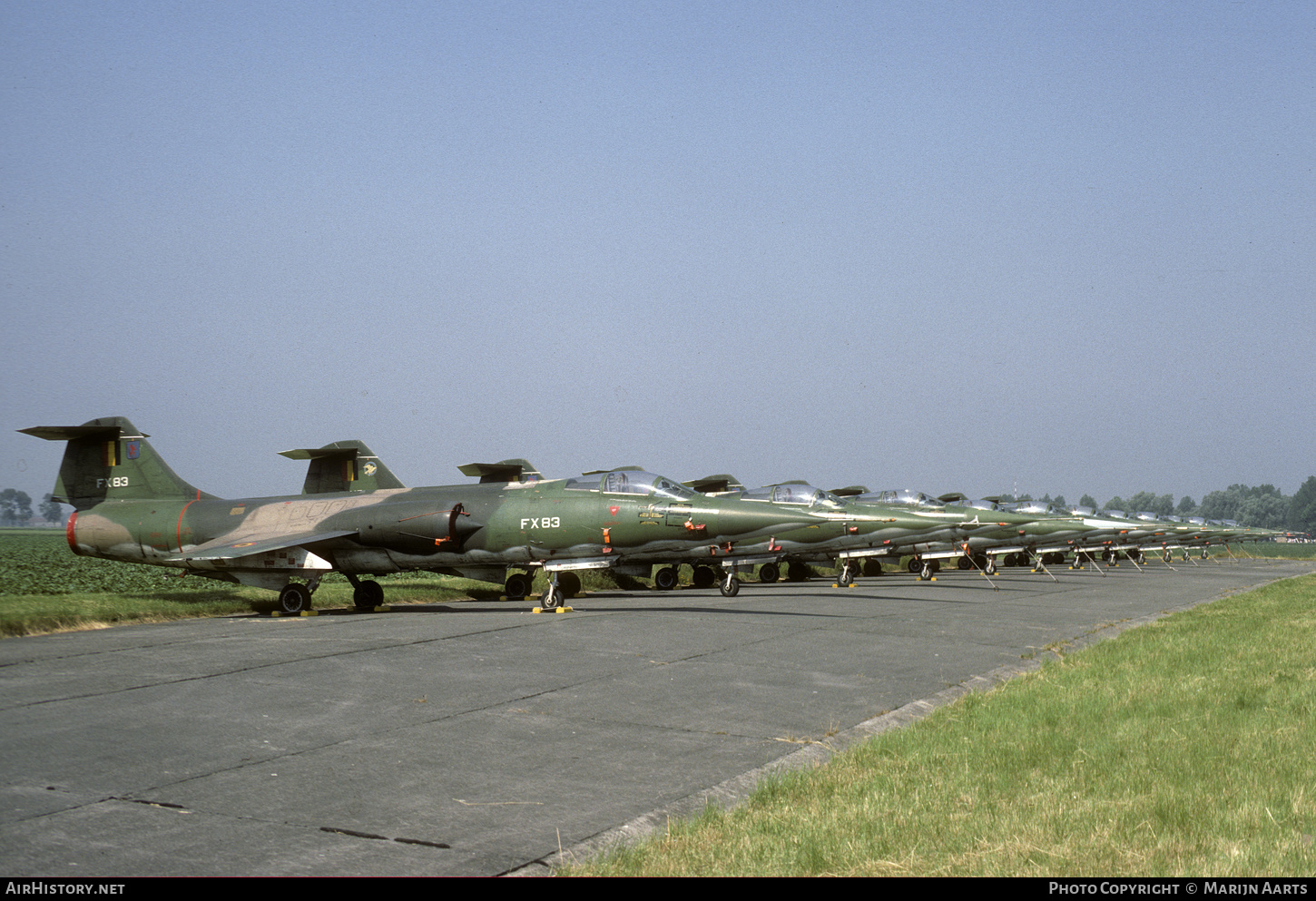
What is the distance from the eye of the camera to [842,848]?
485 cm

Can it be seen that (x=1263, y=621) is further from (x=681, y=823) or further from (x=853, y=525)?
(x=681, y=823)

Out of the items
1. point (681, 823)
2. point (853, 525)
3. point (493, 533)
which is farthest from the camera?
point (853, 525)

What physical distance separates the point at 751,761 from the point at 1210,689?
472 cm

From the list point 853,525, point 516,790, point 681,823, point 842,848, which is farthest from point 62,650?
point 853,525

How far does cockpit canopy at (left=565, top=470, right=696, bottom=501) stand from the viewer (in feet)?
66.7

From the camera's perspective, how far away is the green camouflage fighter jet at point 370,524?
19703 mm

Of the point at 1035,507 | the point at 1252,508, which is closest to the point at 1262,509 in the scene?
the point at 1252,508

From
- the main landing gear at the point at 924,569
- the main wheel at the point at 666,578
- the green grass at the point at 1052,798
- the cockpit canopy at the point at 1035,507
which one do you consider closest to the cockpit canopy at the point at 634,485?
the main wheel at the point at 666,578

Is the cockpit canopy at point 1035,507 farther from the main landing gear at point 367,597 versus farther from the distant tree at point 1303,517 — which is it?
the distant tree at point 1303,517

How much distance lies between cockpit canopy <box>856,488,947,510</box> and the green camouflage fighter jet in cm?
1435

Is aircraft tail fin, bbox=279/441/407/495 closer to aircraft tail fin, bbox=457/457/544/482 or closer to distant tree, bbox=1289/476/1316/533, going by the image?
aircraft tail fin, bbox=457/457/544/482

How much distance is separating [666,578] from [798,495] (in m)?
4.38

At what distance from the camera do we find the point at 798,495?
28.9 meters

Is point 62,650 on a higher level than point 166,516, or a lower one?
lower
